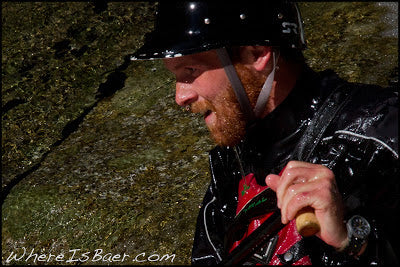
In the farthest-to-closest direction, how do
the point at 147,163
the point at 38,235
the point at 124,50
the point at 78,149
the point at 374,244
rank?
1. the point at 124,50
2. the point at 78,149
3. the point at 147,163
4. the point at 38,235
5. the point at 374,244

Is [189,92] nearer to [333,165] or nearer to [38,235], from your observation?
[333,165]

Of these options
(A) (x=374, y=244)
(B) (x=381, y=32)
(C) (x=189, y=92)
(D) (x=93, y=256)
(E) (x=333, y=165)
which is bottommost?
(D) (x=93, y=256)

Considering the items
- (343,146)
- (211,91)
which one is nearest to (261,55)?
(211,91)

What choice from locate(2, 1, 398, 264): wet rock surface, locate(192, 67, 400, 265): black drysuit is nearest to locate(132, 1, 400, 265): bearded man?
locate(192, 67, 400, 265): black drysuit

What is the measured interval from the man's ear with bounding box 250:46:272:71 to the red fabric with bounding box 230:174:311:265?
2.31ft

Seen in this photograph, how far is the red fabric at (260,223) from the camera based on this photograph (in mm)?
2451

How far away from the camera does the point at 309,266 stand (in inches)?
92.4

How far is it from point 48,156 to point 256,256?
423cm

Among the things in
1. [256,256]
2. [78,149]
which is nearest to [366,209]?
[256,256]

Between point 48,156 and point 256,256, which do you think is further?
point 48,156

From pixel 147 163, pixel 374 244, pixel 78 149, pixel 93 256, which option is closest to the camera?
pixel 374 244

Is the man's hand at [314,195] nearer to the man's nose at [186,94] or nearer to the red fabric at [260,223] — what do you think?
the red fabric at [260,223]

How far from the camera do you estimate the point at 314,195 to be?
1.82 meters

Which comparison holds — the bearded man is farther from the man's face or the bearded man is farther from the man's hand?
the man's hand
